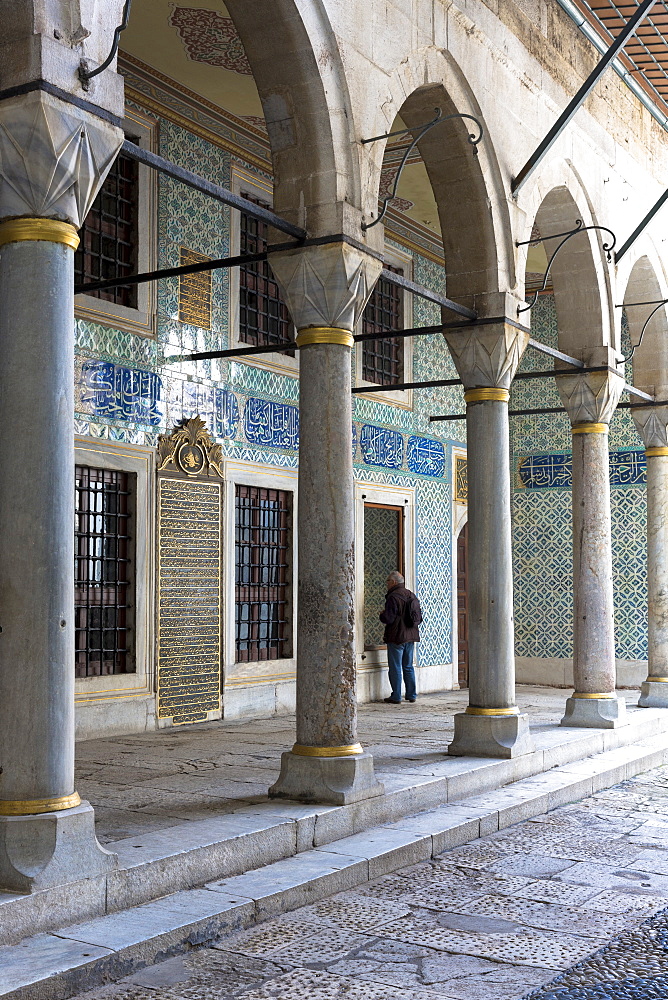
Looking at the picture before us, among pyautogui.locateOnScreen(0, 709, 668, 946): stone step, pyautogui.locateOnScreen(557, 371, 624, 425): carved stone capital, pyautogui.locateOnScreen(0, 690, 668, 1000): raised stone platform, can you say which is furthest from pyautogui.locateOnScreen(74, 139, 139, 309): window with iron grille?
pyautogui.locateOnScreen(0, 709, 668, 946): stone step

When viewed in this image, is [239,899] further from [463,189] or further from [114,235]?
[114,235]

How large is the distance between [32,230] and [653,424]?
845 cm

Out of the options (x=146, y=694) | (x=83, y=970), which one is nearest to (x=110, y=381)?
(x=146, y=694)

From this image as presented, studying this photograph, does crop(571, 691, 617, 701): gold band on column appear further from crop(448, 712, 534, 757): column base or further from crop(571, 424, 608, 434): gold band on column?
crop(571, 424, 608, 434): gold band on column

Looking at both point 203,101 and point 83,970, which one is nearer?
point 83,970

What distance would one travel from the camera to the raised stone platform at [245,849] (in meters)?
A: 3.68

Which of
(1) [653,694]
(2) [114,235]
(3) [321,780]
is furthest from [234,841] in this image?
(1) [653,694]

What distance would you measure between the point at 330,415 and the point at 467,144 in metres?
2.71

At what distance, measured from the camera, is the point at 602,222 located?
31.8 ft

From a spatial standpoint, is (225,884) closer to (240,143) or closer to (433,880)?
(433,880)

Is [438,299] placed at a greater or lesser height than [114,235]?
lesser

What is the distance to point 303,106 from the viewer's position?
5805 millimetres

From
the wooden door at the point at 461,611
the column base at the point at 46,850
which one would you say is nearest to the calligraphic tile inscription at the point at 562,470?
the wooden door at the point at 461,611

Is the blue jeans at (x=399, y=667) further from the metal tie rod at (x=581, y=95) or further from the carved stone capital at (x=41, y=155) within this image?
the carved stone capital at (x=41, y=155)
